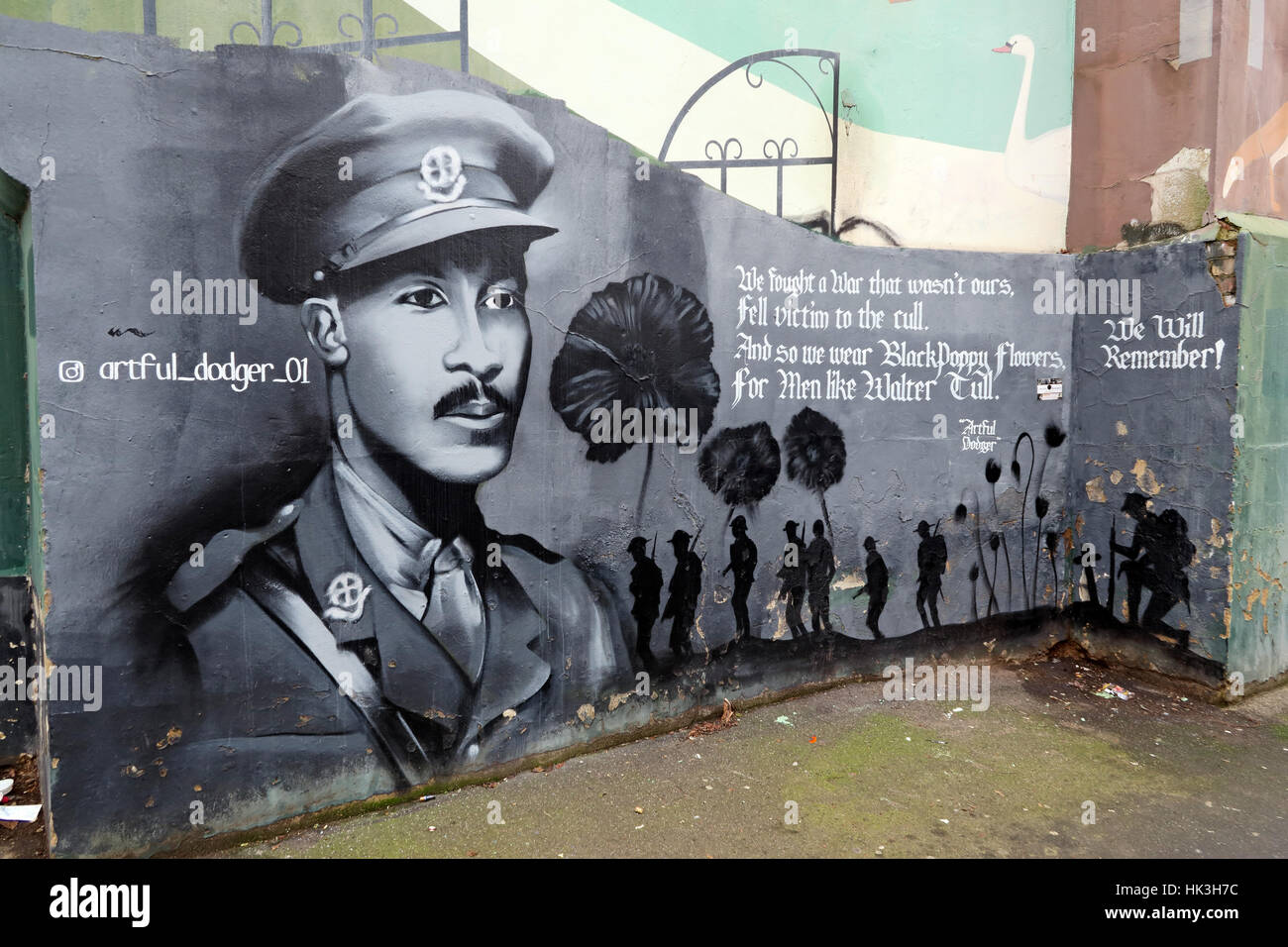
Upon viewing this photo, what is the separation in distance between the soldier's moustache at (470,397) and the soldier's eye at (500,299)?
38 cm

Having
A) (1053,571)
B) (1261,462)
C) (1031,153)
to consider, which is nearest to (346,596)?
(1053,571)

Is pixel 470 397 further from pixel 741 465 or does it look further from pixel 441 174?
pixel 741 465

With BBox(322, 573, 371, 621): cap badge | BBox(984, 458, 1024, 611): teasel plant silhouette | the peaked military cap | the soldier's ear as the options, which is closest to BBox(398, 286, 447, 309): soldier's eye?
the peaked military cap

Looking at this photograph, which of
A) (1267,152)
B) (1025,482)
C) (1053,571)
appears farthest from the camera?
(1053,571)

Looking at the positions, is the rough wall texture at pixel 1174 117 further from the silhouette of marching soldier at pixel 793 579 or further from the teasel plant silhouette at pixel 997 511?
the silhouette of marching soldier at pixel 793 579

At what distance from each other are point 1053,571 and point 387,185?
4.91 meters

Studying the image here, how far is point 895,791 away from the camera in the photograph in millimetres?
3910

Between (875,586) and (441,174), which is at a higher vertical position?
(441,174)

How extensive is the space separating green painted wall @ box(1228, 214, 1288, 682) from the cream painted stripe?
3.05 meters

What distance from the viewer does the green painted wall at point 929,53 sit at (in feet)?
18.9
